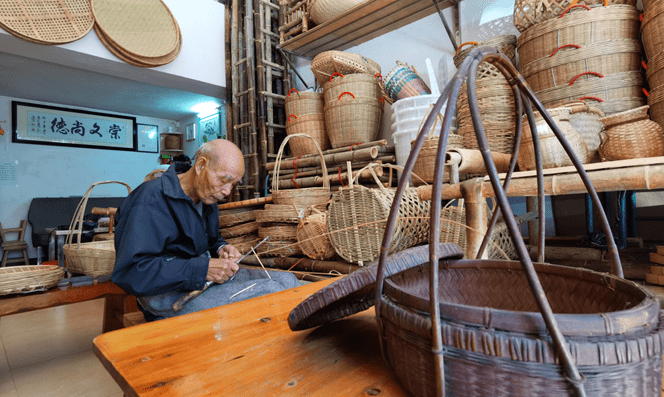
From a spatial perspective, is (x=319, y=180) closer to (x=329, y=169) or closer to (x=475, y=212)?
(x=329, y=169)

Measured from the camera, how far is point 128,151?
866cm

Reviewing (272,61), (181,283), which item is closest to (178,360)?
(181,283)

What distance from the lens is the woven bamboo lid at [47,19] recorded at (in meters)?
3.41

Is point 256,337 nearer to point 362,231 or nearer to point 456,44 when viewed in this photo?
point 362,231

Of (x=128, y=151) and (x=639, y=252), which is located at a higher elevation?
(x=128, y=151)

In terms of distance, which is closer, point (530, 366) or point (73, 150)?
point (530, 366)

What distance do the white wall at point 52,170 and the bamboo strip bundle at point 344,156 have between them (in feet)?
20.9

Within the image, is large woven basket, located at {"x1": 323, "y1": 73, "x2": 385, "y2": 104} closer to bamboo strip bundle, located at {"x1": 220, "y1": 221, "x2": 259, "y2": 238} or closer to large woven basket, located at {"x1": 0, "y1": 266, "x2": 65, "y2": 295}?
bamboo strip bundle, located at {"x1": 220, "y1": 221, "x2": 259, "y2": 238}

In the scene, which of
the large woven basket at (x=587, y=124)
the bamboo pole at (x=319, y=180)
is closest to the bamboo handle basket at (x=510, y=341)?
the large woven basket at (x=587, y=124)

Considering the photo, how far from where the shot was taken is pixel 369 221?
2381 millimetres

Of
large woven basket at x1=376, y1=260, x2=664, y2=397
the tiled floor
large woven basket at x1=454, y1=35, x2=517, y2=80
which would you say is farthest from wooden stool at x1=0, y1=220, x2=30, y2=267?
large woven basket at x1=376, y1=260, x2=664, y2=397

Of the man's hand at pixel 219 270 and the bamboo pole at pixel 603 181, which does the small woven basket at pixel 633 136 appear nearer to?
the bamboo pole at pixel 603 181

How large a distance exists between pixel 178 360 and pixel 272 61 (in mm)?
4949

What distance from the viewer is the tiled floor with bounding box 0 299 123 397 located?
185 cm
